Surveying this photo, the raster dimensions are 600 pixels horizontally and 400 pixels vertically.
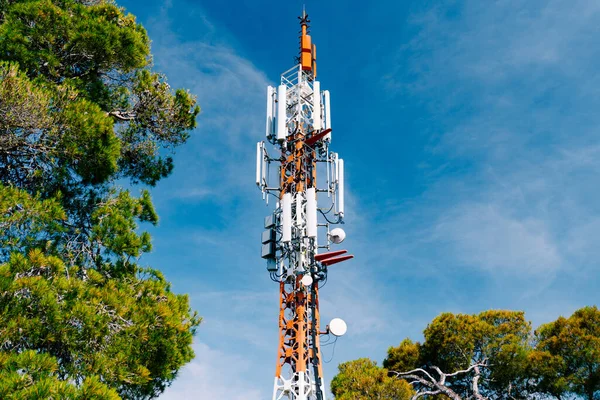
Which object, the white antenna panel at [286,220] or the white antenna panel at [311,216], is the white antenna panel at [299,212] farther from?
the white antenna panel at [311,216]

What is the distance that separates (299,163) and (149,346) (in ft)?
37.4

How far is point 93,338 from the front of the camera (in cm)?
610

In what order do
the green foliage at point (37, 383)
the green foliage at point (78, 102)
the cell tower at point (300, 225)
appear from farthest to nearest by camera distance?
1. the cell tower at point (300, 225)
2. the green foliage at point (78, 102)
3. the green foliage at point (37, 383)

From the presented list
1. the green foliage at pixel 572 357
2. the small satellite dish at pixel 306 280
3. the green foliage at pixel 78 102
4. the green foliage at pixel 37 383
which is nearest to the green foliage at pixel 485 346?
the green foliage at pixel 572 357

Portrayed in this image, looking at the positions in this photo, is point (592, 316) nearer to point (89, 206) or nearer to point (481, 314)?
point (481, 314)

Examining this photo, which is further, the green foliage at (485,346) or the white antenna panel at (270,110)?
the green foliage at (485,346)

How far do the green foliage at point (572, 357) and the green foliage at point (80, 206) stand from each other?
14262 mm

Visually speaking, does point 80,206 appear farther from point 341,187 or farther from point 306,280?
point 341,187

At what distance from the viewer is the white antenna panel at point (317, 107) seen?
18.2 m

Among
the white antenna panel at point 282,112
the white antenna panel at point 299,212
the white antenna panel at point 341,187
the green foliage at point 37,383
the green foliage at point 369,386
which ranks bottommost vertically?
the green foliage at point 37,383

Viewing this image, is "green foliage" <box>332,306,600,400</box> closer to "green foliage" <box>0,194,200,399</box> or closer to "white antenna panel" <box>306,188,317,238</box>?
"white antenna panel" <box>306,188,317,238</box>

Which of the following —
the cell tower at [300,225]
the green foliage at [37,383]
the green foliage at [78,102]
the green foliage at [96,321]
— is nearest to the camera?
the green foliage at [37,383]

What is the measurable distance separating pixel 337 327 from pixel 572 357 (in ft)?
26.5

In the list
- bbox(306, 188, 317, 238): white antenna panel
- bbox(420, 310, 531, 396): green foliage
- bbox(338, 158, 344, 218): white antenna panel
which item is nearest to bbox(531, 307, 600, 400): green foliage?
bbox(420, 310, 531, 396): green foliage
